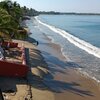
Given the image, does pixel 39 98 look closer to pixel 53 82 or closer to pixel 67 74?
pixel 53 82

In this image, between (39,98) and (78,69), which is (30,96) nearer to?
(39,98)

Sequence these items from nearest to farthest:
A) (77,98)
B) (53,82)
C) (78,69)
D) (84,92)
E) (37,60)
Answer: (77,98)
(84,92)
(53,82)
(78,69)
(37,60)

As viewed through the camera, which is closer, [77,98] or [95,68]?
[77,98]

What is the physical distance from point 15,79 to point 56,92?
2685mm

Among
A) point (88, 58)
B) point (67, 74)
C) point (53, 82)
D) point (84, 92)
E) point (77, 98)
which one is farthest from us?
point (88, 58)

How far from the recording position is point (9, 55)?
81.1ft

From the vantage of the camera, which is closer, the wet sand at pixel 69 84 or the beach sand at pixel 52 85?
the beach sand at pixel 52 85

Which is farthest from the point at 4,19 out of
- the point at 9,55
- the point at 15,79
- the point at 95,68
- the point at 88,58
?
the point at 88,58

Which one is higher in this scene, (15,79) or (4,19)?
(4,19)

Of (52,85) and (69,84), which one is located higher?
(52,85)

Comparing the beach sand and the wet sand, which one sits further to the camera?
the wet sand

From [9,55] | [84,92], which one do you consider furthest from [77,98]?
[9,55]

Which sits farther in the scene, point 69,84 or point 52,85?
point 69,84

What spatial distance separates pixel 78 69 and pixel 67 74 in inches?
81.1
